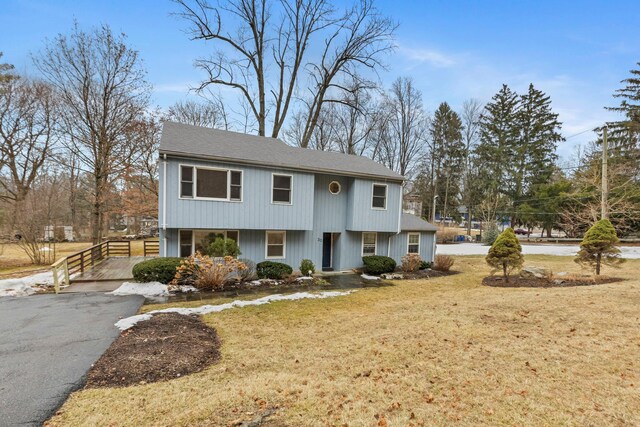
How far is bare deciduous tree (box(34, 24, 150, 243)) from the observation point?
16.7m

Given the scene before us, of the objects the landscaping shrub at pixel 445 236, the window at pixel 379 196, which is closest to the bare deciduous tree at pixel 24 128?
the window at pixel 379 196

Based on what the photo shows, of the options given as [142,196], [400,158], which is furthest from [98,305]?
[400,158]

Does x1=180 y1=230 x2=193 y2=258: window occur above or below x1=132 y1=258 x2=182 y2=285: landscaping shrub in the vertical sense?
above

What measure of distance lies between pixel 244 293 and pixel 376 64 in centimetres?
1986

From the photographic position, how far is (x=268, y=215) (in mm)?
12320

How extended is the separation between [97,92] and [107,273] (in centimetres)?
1166

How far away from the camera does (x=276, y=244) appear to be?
13.2 metres

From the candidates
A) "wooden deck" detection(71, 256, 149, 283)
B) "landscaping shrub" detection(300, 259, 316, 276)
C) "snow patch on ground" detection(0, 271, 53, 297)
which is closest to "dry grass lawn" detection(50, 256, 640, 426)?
"landscaping shrub" detection(300, 259, 316, 276)

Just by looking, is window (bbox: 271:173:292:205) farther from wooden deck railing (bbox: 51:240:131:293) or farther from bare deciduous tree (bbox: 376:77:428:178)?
bare deciduous tree (bbox: 376:77:428:178)

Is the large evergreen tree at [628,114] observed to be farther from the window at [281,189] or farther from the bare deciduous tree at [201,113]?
the bare deciduous tree at [201,113]

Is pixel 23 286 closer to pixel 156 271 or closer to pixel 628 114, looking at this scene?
pixel 156 271

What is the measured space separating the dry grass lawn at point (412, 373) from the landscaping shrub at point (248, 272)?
4168 millimetres

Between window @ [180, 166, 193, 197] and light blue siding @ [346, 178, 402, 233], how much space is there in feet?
23.5

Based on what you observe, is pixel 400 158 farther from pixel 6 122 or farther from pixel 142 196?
pixel 6 122
